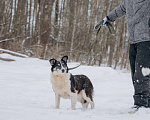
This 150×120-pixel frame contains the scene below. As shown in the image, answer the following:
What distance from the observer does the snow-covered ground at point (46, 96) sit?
2.91 metres

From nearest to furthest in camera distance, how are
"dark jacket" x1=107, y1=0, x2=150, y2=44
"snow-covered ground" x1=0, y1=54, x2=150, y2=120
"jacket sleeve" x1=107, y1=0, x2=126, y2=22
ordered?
"snow-covered ground" x1=0, y1=54, x2=150, y2=120 < "dark jacket" x1=107, y1=0, x2=150, y2=44 < "jacket sleeve" x1=107, y1=0, x2=126, y2=22

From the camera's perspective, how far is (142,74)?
3.36 metres

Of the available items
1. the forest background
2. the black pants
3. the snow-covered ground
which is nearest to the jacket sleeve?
the black pants

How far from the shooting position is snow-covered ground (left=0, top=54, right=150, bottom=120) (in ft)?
9.55

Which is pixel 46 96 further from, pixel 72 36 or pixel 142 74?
pixel 72 36

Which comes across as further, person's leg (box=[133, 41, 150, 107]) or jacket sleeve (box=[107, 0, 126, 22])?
jacket sleeve (box=[107, 0, 126, 22])

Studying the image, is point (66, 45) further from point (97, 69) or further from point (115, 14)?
point (115, 14)

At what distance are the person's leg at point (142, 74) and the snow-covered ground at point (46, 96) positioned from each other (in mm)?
201

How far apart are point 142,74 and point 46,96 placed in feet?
9.55

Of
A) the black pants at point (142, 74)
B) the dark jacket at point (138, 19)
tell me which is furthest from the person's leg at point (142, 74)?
the dark jacket at point (138, 19)

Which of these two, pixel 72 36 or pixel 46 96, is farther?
pixel 72 36

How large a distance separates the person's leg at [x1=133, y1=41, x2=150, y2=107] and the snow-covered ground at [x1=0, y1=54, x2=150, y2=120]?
201 mm

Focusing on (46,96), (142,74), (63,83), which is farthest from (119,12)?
(46,96)

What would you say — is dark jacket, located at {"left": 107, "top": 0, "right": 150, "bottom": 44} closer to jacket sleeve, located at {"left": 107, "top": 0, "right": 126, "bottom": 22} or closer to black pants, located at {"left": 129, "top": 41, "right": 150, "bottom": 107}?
black pants, located at {"left": 129, "top": 41, "right": 150, "bottom": 107}
